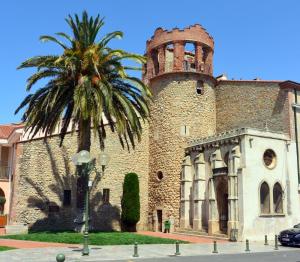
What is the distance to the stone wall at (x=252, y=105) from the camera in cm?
3105

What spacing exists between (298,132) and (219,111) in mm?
7505

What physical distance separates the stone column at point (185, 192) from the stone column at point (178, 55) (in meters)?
7.74

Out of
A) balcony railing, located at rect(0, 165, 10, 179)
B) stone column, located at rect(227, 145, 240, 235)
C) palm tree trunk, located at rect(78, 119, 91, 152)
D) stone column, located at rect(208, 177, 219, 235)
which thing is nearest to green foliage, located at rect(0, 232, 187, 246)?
palm tree trunk, located at rect(78, 119, 91, 152)

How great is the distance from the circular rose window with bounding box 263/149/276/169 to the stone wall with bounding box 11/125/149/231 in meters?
11.4

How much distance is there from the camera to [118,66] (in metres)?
23.7

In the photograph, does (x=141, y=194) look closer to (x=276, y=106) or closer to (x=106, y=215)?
(x=106, y=215)

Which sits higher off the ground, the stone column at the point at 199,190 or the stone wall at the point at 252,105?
the stone wall at the point at 252,105

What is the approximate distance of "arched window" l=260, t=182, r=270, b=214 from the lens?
92.4ft

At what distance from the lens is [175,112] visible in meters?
33.2

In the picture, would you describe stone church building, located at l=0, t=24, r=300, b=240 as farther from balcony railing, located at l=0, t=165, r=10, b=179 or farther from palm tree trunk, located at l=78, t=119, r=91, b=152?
palm tree trunk, located at l=78, t=119, r=91, b=152

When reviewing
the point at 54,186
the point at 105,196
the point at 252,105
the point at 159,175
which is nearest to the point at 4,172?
the point at 54,186

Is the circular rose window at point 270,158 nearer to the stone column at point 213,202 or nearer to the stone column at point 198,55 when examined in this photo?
the stone column at point 213,202

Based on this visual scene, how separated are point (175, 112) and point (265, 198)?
9.99 meters

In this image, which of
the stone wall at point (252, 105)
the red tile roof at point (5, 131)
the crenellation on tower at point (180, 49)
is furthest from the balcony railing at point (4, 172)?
the stone wall at point (252, 105)
